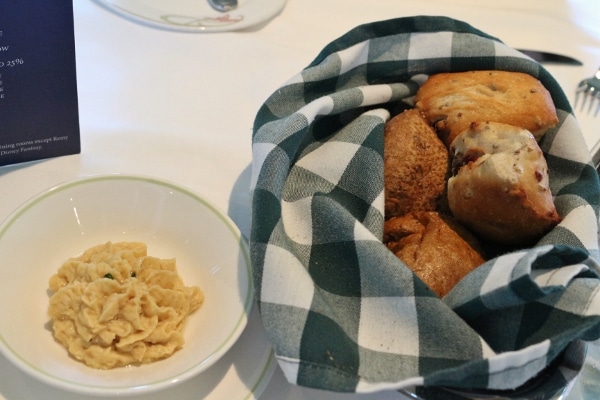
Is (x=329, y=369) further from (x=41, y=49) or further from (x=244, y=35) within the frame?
(x=244, y=35)

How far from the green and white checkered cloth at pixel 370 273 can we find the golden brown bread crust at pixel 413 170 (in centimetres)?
3

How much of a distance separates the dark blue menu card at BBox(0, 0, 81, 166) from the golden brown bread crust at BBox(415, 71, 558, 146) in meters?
0.48

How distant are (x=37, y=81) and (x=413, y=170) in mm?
499

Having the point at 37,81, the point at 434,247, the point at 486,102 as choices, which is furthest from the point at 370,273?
the point at 37,81

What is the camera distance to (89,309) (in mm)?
627

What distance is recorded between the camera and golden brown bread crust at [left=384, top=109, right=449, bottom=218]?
74 centimetres

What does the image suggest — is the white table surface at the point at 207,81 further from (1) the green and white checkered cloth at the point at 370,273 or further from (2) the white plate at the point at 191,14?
(1) the green and white checkered cloth at the point at 370,273

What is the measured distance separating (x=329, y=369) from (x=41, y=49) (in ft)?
1.73

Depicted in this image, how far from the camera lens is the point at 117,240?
30.3 inches

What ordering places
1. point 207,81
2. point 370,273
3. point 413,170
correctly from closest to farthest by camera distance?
1. point 370,273
2. point 413,170
3. point 207,81

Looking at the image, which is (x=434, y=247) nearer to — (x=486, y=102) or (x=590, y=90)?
(x=486, y=102)

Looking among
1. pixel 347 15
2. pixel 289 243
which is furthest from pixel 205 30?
pixel 289 243

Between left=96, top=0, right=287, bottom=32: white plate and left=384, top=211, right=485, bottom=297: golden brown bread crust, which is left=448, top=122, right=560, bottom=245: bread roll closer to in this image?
left=384, top=211, right=485, bottom=297: golden brown bread crust

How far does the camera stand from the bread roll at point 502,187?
2.15 ft
